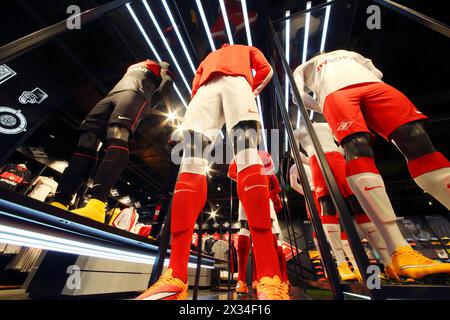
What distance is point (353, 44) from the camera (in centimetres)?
323

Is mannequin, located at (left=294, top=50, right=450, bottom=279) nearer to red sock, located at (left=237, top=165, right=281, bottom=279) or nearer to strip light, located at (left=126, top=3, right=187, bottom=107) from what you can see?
red sock, located at (left=237, top=165, right=281, bottom=279)

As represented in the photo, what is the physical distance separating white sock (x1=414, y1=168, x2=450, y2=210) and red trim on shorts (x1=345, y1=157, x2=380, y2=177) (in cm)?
20

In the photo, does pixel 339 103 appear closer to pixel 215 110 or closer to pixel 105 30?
pixel 215 110

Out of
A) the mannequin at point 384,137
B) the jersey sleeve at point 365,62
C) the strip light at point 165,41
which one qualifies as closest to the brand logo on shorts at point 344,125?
the mannequin at point 384,137

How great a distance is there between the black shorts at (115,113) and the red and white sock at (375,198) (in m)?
1.68

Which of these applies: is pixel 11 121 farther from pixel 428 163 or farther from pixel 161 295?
pixel 428 163

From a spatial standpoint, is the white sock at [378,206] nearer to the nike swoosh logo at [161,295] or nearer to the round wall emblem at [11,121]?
the nike swoosh logo at [161,295]

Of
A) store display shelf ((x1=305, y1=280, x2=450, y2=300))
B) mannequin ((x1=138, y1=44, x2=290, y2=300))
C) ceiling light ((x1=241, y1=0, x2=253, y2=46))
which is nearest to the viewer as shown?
store display shelf ((x1=305, y1=280, x2=450, y2=300))

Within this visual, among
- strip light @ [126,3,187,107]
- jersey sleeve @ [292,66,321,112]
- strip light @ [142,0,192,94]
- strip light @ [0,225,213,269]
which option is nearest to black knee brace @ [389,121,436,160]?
jersey sleeve @ [292,66,321,112]

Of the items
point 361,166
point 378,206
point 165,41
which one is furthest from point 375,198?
point 165,41

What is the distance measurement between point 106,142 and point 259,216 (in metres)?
1.37

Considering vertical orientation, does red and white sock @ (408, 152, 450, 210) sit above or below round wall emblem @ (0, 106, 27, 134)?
below

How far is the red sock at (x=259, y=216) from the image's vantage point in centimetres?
78

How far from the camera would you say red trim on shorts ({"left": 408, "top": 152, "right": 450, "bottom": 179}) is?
93 cm
